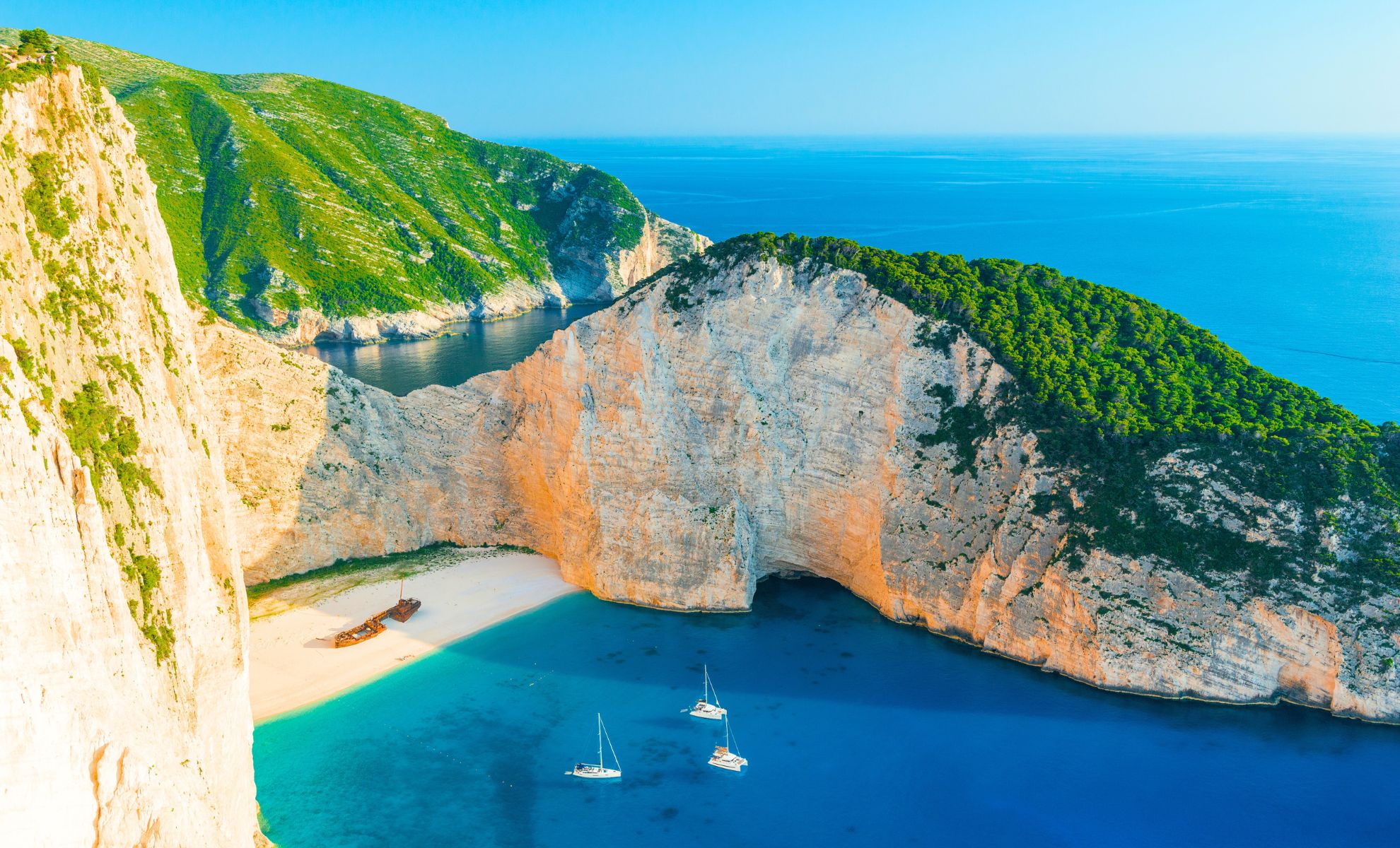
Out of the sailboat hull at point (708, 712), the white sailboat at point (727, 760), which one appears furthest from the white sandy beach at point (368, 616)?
the white sailboat at point (727, 760)

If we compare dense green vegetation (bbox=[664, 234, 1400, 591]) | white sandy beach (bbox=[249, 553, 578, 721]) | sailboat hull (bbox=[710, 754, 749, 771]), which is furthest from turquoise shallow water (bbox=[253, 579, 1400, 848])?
dense green vegetation (bbox=[664, 234, 1400, 591])

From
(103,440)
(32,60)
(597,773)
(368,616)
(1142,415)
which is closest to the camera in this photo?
(103,440)

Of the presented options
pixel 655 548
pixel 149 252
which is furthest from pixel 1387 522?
pixel 149 252

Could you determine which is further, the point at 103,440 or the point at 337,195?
the point at 337,195

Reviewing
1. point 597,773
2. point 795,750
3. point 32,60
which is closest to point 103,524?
point 32,60

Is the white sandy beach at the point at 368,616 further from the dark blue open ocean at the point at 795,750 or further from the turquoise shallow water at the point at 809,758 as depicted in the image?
the turquoise shallow water at the point at 809,758

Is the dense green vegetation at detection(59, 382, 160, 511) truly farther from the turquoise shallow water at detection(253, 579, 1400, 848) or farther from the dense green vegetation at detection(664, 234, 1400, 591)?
the dense green vegetation at detection(664, 234, 1400, 591)

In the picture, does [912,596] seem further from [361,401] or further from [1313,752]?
[361,401]

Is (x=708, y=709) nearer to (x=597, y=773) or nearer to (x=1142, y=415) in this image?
(x=597, y=773)
